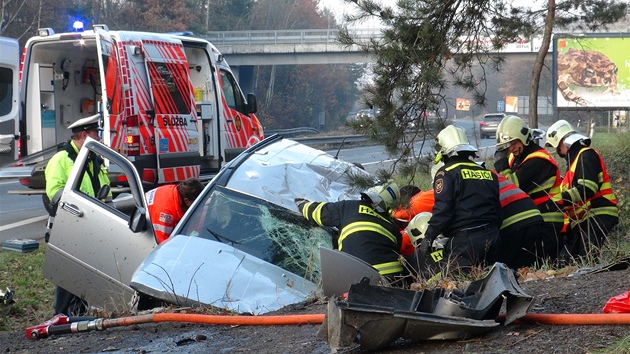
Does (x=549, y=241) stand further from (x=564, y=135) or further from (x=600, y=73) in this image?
(x=600, y=73)

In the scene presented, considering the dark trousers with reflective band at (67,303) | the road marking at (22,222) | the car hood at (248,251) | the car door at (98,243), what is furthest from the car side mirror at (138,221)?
the road marking at (22,222)

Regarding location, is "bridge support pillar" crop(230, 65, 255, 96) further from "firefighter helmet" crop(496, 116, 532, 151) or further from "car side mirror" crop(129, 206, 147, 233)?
"car side mirror" crop(129, 206, 147, 233)

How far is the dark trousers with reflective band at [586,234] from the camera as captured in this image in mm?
7156

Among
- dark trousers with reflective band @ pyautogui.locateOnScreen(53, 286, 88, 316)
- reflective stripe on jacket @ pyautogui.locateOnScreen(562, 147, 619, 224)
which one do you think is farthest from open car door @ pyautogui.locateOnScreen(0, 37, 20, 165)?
reflective stripe on jacket @ pyautogui.locateOnScreen(562, 147, 619, 224)

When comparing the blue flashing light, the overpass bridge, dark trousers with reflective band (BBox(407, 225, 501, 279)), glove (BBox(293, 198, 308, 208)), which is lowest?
dark trousers with reflective band (BBox(407, 225, 501, 279))

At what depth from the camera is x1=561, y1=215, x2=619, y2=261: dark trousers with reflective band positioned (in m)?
7.16

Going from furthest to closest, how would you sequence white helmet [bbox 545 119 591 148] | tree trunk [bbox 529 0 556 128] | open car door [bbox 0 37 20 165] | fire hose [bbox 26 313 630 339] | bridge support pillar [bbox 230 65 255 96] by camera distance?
bridge support pillar [bbox 230 65 255 96], open car door [bbox 0 37 20 165], tree trunk [bbox 529 0 556 128], white helmet [bbox 545 119 591 148], fire hose [bbox 26 313 630 339]

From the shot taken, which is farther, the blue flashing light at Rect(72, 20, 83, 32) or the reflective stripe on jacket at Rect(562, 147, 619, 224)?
the blue flashing light at Rect(72, 20, 83, 32)

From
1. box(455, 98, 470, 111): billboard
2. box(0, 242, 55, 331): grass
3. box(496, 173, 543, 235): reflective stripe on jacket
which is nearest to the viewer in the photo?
box(496, 173, 543, 235): reflective stripe on jacket

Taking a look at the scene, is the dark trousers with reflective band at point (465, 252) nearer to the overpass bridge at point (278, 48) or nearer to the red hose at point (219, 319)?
the red hose at point (219, 319)

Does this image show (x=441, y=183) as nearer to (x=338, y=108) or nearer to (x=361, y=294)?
(x=361, y=294)

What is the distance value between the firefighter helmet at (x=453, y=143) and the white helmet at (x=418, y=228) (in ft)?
1.53

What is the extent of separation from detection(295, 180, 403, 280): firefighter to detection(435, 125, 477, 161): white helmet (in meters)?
0.60

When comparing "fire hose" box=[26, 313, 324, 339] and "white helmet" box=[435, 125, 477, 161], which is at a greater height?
"white helmet" box=[435, 125, 477, 161]
